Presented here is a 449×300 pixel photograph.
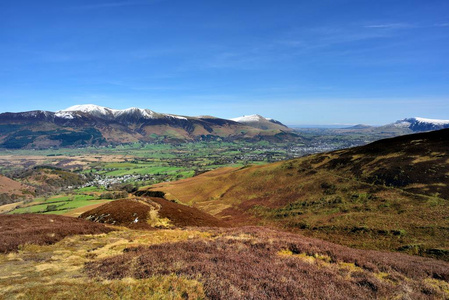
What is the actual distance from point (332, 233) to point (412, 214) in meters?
12.6

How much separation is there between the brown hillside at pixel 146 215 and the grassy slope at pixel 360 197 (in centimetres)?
1499

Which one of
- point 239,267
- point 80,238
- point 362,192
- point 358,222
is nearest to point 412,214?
point 358,222

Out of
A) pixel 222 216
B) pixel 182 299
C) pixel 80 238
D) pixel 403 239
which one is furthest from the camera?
pixel 222 216

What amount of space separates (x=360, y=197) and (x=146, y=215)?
42.2m

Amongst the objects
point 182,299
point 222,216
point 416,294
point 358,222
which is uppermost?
point 182,299

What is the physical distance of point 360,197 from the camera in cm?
4375

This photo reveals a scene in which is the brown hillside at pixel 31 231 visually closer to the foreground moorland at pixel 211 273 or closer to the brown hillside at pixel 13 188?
the foreground moorland at pixel 211 273

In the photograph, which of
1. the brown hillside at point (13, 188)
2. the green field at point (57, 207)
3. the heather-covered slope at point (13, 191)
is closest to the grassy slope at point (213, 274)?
the green field at point (57, 207)

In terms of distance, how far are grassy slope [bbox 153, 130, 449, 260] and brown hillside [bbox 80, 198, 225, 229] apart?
15.0 m

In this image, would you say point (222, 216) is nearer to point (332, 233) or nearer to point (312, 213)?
point (312, 213)

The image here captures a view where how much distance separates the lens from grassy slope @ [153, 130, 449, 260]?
29656 millimetres

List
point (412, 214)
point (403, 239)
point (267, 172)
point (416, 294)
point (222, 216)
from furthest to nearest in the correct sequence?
1. point (267, 172)
2. point (222, 216)
3. point (412, 214)
4. point (403, 239)
5. point (416, 294)

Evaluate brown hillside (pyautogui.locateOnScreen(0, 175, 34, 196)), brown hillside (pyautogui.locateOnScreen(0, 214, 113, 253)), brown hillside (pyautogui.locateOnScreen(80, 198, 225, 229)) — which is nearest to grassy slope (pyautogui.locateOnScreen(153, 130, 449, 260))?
brown hillside (pyautogui.locateOnScreen(80, 198, 225, 229))

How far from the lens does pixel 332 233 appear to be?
33.3m
